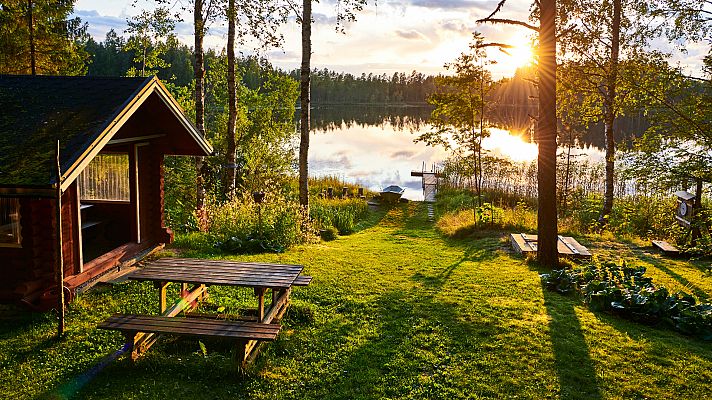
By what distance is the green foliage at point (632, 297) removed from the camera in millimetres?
7066

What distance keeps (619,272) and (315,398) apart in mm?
6044

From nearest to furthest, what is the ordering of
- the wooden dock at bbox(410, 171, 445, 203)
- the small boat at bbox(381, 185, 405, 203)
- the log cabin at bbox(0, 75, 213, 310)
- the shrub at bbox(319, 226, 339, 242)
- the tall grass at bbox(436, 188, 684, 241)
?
the log cabin at bbox(0, 75, 213, 310)
the tall grass at bbox(436, 188, 684, 241)
the shrub at bbox(319, 226, 339, 242)
the small boat at bbox(381, 185, 405, 203)
the wooden dock at bbox(410, 171, 445, 203)

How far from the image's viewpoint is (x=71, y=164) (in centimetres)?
618

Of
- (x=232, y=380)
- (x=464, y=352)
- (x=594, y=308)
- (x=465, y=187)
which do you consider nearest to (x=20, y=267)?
(x=232, y=380)

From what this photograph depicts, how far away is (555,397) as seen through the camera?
512 centimetres

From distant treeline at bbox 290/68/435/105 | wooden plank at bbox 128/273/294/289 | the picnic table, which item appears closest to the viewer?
the picnic table

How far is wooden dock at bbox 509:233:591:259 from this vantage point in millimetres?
10844

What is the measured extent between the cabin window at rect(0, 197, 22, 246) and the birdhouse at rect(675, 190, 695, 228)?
12338 mm

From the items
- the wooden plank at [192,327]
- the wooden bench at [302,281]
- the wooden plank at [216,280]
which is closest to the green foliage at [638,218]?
the wooden bench at [302,281]

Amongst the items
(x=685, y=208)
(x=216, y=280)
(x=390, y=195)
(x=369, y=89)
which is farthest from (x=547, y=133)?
(x=369, y=89)

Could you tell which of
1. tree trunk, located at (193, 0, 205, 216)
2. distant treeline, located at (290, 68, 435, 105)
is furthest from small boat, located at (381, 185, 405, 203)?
distant treeline, located at (290, 68, 435, 105)

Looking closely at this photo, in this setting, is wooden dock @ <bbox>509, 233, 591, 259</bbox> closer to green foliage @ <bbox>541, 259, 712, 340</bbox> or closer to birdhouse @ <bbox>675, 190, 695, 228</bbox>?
green foliage @ <bbox>541, 259, 712, 340</bbox>

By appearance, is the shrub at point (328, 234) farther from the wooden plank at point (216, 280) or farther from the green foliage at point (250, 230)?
the wooden plank at point (216, 280)

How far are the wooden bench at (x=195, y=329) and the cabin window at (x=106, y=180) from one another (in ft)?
18.4
